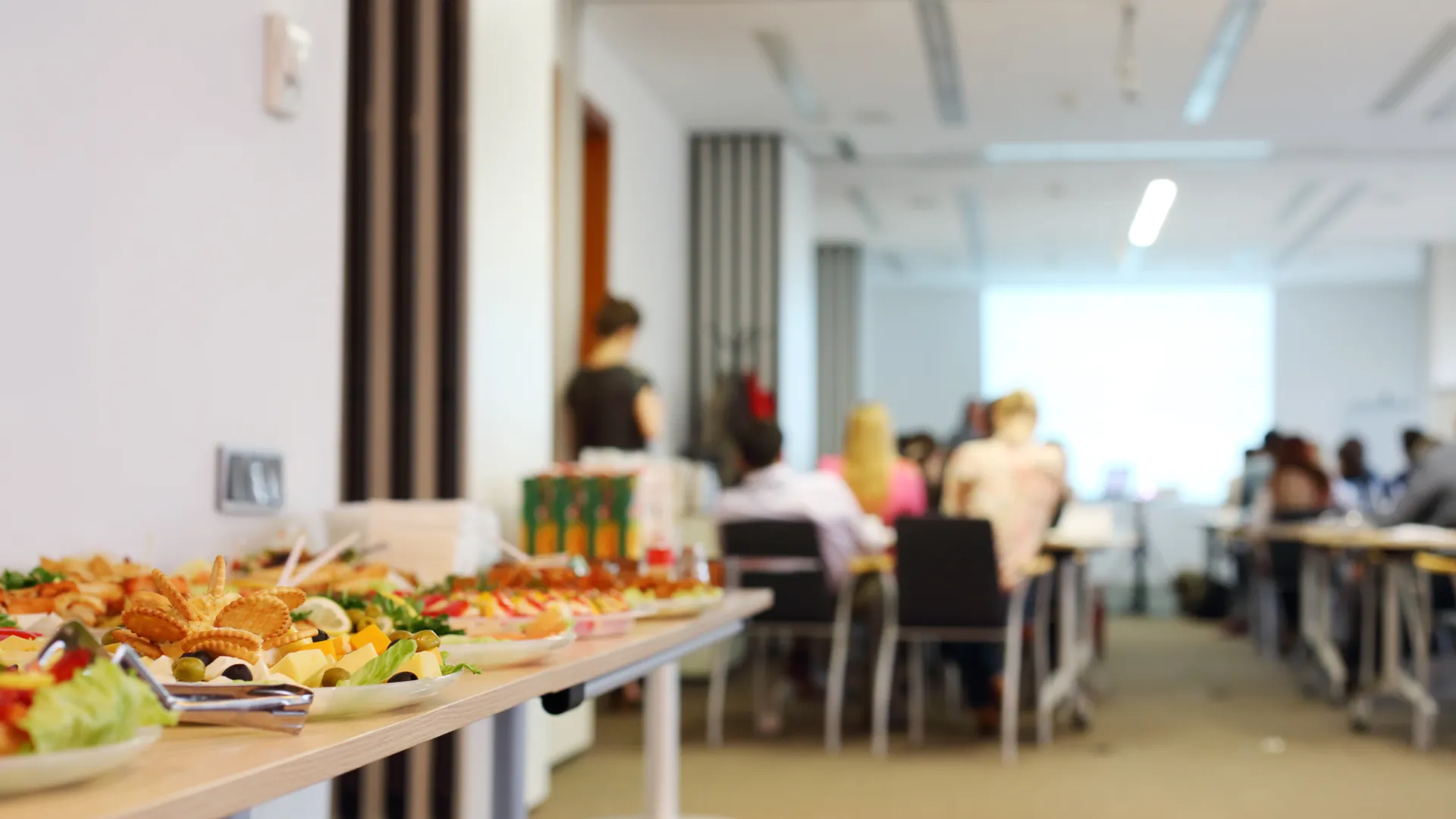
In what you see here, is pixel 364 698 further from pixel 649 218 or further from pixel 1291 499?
pixel 1291 499

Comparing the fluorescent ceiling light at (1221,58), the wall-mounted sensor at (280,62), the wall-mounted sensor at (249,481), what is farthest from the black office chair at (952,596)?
the wall-mounted sensor at (280,62)

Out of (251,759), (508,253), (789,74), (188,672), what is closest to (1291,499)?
(789,74)

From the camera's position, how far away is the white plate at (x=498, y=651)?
1.72 m

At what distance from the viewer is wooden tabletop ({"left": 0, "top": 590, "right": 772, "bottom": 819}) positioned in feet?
3.19

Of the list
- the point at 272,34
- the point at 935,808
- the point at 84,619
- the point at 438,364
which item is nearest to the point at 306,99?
the point at 272,34

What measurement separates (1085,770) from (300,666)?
4.31 meters

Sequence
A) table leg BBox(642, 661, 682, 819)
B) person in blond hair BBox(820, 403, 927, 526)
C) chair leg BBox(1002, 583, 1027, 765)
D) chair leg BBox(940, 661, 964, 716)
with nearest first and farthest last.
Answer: table leg BBox(642, 661, 682, 819)
chair leg BBox(1002, 583, 1027, 765)
person in blond hair BBox(820, 403, 927, 526)
chair leg BBox(940, 661, 964, 716)

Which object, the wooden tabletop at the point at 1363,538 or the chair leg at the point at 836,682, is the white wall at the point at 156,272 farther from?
the wooden tabletop at the point at 1363,538

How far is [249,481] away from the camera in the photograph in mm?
2803

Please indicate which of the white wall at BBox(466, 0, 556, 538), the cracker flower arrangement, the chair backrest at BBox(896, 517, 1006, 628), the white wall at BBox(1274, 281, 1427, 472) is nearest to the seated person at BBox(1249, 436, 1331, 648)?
the chair backrest at BBox(896, 517, 1006, 628)

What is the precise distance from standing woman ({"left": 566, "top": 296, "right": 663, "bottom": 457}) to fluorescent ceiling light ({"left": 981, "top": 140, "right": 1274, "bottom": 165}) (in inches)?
194

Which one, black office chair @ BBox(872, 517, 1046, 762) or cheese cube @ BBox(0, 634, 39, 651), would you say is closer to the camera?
cheese cube @ BBox(0, 634, 39, 651)

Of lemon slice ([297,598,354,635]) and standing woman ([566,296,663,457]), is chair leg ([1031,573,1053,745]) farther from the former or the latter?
lemon slice ([297,598,354,635])

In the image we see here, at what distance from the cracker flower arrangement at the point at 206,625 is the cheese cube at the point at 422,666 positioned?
0.12m
